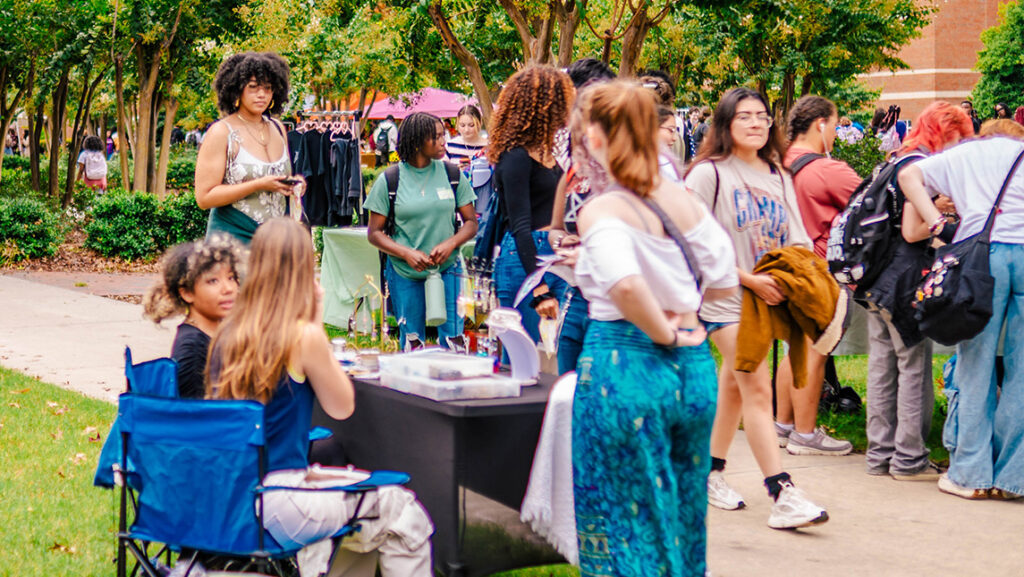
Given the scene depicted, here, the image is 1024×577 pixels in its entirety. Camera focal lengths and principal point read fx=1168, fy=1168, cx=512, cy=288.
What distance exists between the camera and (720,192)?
5211mm

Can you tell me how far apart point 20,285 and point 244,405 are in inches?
445

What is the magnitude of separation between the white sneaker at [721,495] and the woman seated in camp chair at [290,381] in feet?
6.83

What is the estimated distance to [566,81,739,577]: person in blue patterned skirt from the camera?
327cm

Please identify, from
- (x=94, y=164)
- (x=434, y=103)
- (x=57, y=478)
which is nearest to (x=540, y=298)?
(x=57, y=478)

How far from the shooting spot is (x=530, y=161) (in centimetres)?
498

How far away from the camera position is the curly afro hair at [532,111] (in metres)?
4.95

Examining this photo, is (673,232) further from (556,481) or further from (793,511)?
(793,511)

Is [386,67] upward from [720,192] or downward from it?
upward

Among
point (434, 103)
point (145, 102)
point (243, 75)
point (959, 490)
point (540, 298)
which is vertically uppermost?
point (434, 103)

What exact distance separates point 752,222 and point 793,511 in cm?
129

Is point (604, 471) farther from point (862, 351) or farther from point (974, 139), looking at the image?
point (862, 351)

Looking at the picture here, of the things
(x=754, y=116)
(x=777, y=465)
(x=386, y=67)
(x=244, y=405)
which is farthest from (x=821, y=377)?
(x=386, y=67)

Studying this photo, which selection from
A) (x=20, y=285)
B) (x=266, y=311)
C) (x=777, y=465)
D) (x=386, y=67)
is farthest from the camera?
(x=386, y=67)

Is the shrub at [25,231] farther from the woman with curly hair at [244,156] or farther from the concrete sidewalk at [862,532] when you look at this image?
the woman with curly hair at [244,156]
